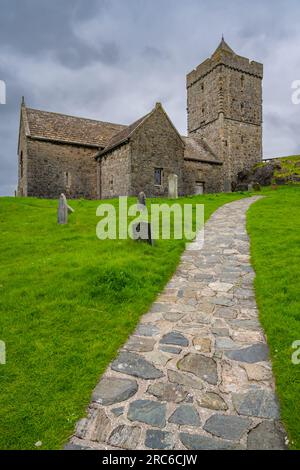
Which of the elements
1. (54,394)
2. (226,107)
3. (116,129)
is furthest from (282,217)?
(226,107)

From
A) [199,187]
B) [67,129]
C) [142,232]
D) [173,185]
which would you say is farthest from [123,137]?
[142,232]

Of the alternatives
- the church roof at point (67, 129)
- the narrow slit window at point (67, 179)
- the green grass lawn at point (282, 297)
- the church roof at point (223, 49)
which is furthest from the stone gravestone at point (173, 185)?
the church roof at point (223, 49)

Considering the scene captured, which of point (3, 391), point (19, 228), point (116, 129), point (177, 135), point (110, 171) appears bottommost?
point (3, 391)

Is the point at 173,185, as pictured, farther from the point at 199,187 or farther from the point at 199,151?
the point at 199,151

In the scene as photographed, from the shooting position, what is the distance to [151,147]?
87.9 feet

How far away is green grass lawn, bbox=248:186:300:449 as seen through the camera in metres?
3.65

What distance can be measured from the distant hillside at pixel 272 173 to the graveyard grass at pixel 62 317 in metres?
29.5

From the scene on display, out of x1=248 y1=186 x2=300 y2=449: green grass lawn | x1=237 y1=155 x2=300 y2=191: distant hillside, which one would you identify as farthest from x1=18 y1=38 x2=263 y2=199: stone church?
x1=248 y1=186 x2=300 y2=449: green grass lawn

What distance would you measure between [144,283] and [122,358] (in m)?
2.60

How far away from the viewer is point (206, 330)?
17.5 feet

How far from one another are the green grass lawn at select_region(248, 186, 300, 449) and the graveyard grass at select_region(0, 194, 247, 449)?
2289 mm

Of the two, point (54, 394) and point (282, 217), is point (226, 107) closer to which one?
point (282, 217)

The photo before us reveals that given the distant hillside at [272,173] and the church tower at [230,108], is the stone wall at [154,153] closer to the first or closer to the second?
the church tower at [230,108]

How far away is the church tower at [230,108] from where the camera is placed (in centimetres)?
3847
